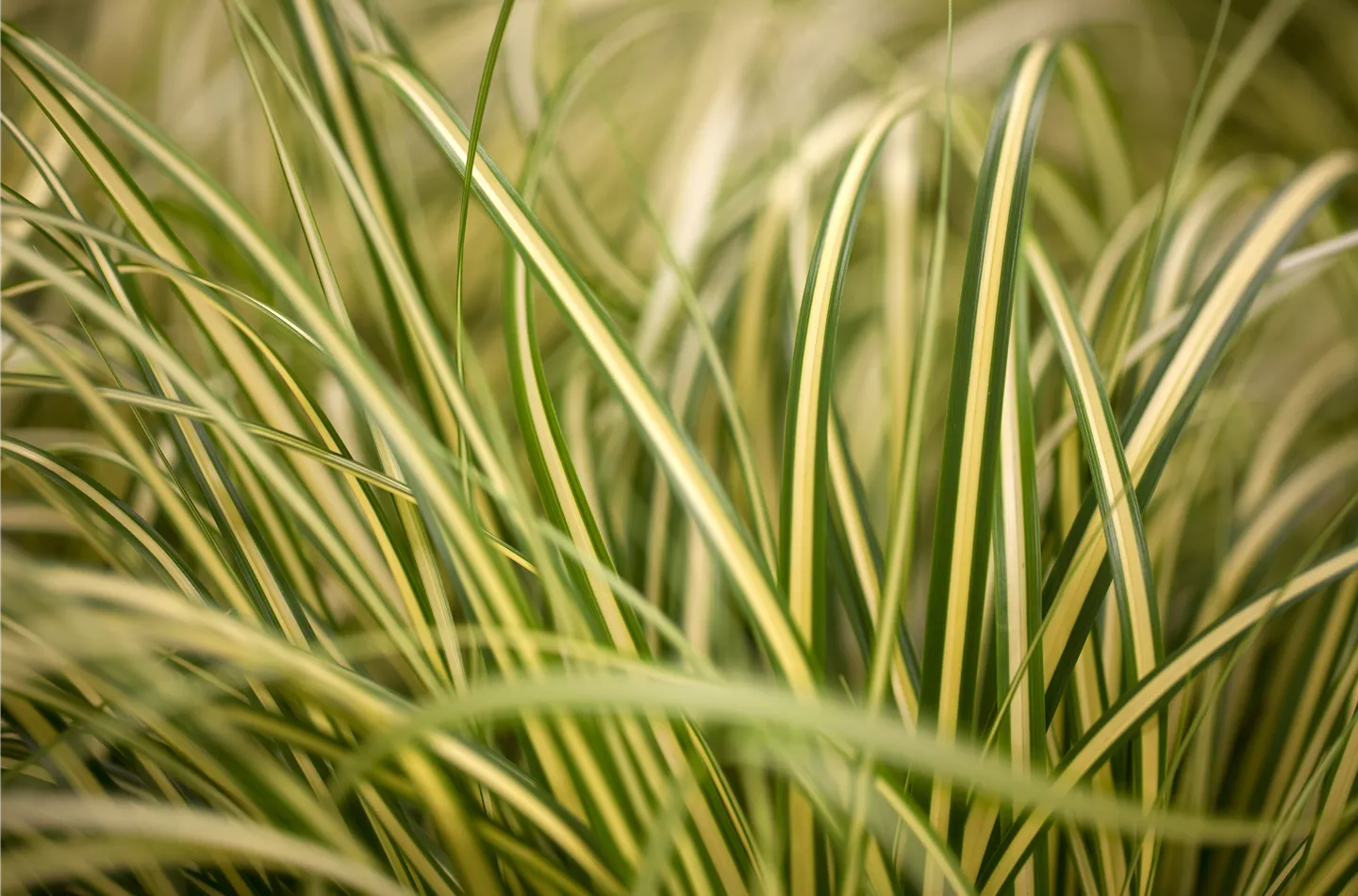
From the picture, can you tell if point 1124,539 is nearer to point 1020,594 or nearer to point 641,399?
point 1020,594

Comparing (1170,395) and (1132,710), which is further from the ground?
(1170,395)

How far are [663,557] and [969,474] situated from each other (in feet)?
0.63

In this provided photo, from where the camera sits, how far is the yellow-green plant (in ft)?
0.88

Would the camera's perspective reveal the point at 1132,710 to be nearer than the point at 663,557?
Yes

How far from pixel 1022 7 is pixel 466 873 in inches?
30.8

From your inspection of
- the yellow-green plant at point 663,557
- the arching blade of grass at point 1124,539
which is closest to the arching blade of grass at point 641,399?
the yellow-green plant at point 663,557

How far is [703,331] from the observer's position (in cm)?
37

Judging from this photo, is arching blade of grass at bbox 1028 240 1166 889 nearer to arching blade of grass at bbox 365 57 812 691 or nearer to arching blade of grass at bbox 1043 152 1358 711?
arching blade of grass at bbox 1043 152 1358 711

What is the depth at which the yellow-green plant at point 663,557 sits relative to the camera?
10.6 inches

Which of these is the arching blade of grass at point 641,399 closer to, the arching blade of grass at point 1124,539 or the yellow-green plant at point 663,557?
the yellow-green plant at point 663,557

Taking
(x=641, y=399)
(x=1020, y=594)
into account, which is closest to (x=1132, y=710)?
(x=1020, y=594)

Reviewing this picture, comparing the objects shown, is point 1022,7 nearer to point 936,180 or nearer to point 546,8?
point 936,180

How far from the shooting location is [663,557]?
45cm

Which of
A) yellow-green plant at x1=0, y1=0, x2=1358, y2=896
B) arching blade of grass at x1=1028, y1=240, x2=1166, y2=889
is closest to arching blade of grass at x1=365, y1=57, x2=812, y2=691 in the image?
yellow-green plant at x1=0, y1=0, x2=1358, y2=896
